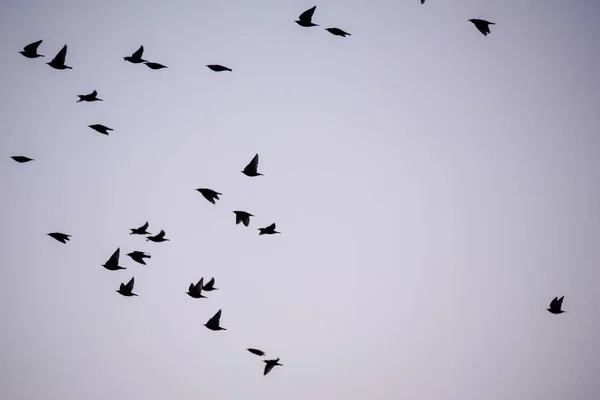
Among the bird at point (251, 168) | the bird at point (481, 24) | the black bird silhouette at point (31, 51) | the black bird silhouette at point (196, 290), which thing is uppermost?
the bird at point (481, 24)

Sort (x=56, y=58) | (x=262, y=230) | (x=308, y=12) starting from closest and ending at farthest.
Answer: (x=308, y=12) < (x=56, y=58) < (x=262, y=230)

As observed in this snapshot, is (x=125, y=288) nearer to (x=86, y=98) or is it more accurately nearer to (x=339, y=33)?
(x=86, y=98)

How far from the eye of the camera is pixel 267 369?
60.5 ft

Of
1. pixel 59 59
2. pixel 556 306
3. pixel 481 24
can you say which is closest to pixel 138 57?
pixel 59 59

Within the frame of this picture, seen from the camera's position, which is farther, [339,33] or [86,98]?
[86,98]

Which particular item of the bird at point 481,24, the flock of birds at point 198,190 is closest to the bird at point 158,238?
the flock of birds at point 198,190

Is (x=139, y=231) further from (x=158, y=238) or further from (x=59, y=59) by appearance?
(x=59, y=59)

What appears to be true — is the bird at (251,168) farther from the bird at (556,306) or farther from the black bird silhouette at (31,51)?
the bird at (556,306)

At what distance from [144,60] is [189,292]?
6067mm

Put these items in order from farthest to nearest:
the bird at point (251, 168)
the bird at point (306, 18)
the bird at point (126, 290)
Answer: the bird at point (126, 290) → the bird at point (251, 168) → the bird at point (306, 18)

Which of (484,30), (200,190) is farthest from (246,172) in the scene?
(484,30)

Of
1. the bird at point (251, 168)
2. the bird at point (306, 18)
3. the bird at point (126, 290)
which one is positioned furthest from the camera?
the bird at point (126, 290)

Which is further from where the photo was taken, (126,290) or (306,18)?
(126,290)

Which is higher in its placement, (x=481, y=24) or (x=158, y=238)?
(x=481, y=24)
